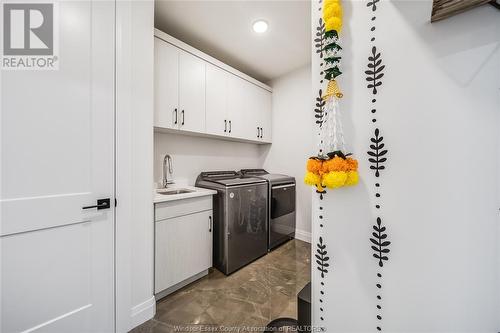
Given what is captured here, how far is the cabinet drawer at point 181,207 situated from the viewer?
157 centimetres

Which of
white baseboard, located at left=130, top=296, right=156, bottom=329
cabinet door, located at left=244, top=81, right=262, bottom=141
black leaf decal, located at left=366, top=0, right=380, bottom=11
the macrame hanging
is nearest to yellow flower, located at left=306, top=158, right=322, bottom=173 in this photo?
the macrame hanging

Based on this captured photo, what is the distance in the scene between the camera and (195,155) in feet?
8.09

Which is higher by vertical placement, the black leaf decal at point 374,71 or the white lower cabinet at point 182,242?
the black leaf decal at point 374,71

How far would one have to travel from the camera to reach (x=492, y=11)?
45 cm

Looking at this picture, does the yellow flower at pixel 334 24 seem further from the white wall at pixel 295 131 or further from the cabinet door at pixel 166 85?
the white wall at pixel 295 131

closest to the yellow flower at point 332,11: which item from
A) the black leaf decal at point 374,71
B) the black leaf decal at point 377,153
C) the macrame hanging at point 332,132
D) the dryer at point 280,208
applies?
the macrame hanging at point 332,132

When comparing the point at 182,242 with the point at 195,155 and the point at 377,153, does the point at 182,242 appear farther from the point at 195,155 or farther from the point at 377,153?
the point at 377,153

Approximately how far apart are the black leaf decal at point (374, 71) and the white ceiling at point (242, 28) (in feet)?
5.00

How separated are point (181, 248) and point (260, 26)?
234cm

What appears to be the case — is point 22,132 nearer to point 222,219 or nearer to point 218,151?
point 222,219

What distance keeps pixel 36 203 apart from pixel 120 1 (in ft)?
4.53

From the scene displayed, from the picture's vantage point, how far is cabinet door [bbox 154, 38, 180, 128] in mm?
1762

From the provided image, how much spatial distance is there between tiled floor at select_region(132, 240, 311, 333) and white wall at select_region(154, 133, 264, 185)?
119cm

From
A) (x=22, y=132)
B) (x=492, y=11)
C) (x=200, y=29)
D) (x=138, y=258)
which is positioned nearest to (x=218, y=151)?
(x=200, y=29)
